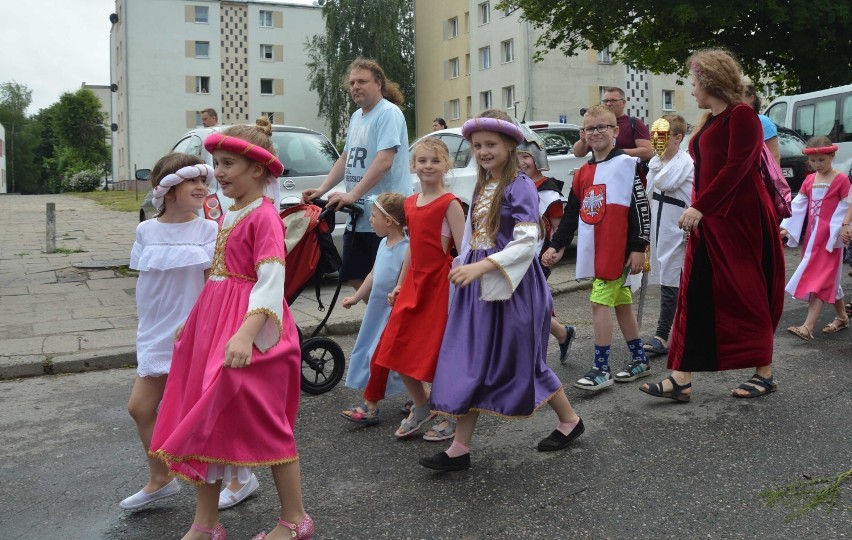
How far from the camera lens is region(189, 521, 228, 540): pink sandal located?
3.20 metres

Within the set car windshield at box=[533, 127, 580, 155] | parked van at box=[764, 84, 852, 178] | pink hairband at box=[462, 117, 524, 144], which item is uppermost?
parked van at box=[764, 84, 852, 178]

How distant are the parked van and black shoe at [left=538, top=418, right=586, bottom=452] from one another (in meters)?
12.0

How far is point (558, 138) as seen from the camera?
39.2 ft

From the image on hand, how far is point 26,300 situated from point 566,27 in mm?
19073

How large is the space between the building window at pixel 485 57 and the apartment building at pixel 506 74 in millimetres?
30

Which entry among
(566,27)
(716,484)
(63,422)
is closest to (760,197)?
(716,484)

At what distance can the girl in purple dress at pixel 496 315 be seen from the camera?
398 cm

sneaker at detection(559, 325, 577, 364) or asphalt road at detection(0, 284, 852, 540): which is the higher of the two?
sneaker at detection(559, 325, 577, 364)

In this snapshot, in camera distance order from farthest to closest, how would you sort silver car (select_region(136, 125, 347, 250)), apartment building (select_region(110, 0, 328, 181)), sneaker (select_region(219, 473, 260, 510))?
1. apartment building (select_region(110, 0, 328, 181))
2. silver car (select_region(136, 125, 347, 250))
3. sneaker (select_region(219, 473, 260, 510))

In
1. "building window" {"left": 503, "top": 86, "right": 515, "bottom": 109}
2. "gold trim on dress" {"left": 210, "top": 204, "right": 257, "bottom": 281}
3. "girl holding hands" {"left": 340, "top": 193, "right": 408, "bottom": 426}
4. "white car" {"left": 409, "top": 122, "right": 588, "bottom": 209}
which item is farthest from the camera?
"building window" {"left": 503, "top": 86, "right": 515, "bottom": 109}

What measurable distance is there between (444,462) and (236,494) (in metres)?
0.93

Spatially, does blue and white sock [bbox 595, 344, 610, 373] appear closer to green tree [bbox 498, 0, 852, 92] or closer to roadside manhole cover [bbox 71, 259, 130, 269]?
roadside manhole cover [bbox 71, 259, 130, 269]

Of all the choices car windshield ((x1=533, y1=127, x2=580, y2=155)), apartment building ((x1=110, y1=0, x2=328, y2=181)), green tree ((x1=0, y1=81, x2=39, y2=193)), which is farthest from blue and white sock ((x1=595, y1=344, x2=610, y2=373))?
green tree ((x1=0, y1=81, x2=39, y2=193))

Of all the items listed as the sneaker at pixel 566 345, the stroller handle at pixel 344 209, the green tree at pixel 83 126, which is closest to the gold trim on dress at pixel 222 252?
the stroller handle at pixel 344 209
